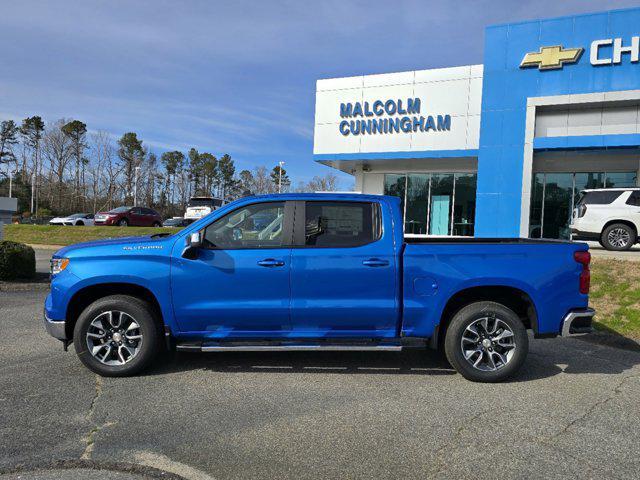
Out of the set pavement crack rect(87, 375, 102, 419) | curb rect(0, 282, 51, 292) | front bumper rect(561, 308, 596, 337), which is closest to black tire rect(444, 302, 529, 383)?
front bumper rect(561, 308, 596, 337)

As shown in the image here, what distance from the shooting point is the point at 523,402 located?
4254 millimetres

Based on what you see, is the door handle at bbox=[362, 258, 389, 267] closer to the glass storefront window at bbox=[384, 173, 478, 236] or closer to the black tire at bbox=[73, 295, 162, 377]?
the black tire at bbox=[73, 295, 162, 377]

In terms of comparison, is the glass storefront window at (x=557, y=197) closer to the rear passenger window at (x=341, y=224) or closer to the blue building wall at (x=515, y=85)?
the blue building wall at (x=515, y=85)

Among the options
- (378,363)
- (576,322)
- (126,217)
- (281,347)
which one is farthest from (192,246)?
(126,217)

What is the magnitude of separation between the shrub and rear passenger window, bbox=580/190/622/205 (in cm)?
1455

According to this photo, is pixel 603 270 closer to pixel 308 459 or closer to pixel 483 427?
pixel 483 427

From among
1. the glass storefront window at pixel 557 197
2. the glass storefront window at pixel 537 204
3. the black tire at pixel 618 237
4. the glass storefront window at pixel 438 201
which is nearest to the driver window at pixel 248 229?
the black tire at pixel 618 237

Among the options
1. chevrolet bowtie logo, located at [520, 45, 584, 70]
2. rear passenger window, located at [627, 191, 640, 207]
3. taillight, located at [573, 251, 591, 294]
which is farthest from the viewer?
chevrolet bowtie logo, located at [520, 45, 584, 70]

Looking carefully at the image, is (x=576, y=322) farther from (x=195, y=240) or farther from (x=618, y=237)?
(x=618, y=237)

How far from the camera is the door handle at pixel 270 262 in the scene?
15.4ft

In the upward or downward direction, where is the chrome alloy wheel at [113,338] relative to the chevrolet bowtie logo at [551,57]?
downward

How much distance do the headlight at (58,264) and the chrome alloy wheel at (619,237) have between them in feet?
43.6

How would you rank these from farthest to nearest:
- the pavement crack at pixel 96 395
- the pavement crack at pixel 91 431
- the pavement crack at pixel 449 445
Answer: the pavement crack at pixel 96 395
the pavement crack at pixel 91 431
the pavement crack at pixel 449 445

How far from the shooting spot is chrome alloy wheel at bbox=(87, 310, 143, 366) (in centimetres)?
472
